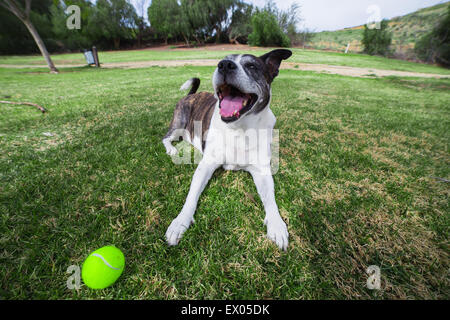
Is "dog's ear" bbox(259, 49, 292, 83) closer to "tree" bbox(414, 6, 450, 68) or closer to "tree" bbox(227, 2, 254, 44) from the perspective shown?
"tree" bbox(414, 6, 450, 68)

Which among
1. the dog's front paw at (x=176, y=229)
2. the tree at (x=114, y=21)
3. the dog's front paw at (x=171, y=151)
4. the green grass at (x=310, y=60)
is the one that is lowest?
the dog's front paw at (x=176, y=229)

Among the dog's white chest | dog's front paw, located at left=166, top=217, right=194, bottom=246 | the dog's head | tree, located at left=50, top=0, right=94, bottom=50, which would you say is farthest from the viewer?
tree, located at left=50, top=0, right=94, bottom=50

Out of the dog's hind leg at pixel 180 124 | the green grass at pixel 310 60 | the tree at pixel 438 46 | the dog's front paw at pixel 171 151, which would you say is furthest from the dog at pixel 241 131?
the tree at pixel 438 46

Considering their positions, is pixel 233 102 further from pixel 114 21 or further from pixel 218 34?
pixel 114 21

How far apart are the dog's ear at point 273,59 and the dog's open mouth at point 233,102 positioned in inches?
21.8

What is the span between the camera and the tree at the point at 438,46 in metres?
23.8

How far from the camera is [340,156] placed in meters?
2.77

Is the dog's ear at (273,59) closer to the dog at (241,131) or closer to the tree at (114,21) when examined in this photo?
the dog at (241,131)

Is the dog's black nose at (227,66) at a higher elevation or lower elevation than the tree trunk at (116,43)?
lower

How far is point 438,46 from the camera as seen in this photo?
25156 millimetres

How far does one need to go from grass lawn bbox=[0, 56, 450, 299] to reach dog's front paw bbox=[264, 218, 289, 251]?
0.05m

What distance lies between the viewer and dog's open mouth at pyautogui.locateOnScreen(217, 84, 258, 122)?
5.91 ft

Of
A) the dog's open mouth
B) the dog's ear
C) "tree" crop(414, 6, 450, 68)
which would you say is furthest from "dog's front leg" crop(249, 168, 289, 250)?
"tree" crop(414, 6, 450, 68)

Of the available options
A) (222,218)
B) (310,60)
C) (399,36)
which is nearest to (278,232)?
(222,218)
